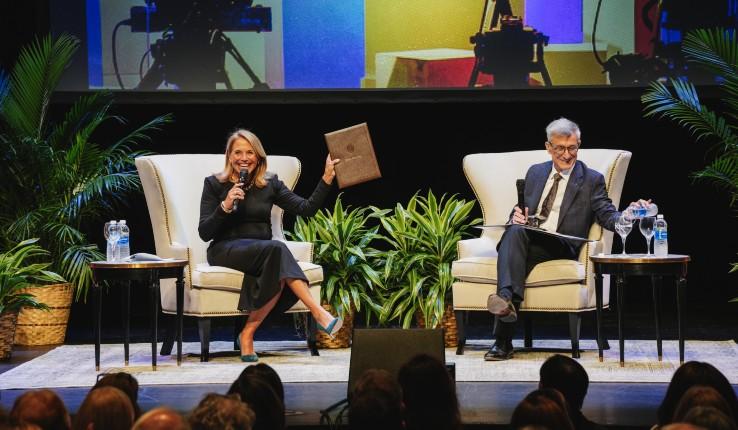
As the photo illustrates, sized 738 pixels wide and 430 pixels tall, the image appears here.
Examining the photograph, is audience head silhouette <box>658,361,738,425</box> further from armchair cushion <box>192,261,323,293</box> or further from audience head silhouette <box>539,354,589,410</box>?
armchair cushion <box>192,261,323,293</box>

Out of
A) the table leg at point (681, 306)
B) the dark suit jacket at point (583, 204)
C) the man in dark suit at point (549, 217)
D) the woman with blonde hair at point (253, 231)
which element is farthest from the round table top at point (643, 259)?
the woman with blonde hair at point (253, 231)

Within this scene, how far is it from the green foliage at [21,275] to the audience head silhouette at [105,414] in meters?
3.70

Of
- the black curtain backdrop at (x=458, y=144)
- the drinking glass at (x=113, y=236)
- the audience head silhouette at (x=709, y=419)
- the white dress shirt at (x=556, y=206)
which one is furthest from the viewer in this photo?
the black curtain backdrop at (x=458, y=144)

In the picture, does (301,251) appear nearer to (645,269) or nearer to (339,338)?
(339,338)

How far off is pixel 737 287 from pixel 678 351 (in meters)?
2.25

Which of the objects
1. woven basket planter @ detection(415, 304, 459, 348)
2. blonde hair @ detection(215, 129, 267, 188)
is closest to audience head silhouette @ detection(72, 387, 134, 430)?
blonde hair @ detection(215, 129, 267, 188)

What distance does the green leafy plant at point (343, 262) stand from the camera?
6.64 meters

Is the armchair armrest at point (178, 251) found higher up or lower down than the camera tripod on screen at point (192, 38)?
lower down

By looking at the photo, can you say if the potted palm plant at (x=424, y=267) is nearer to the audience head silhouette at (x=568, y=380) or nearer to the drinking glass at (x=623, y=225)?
the drinking glass at (x=623, y=225)

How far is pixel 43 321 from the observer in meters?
6.96

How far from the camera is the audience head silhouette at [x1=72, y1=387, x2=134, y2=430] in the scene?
258 cm

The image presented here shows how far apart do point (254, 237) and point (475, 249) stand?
1.20m

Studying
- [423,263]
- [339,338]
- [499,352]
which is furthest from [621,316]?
[339,338]

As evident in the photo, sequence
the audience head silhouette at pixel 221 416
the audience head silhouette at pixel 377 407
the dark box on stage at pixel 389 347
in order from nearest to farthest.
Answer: the audience head silhouette at pixel 221 416
the audience head silhouette at pixel 377 407
the dark box on stage at pixel 389 347
